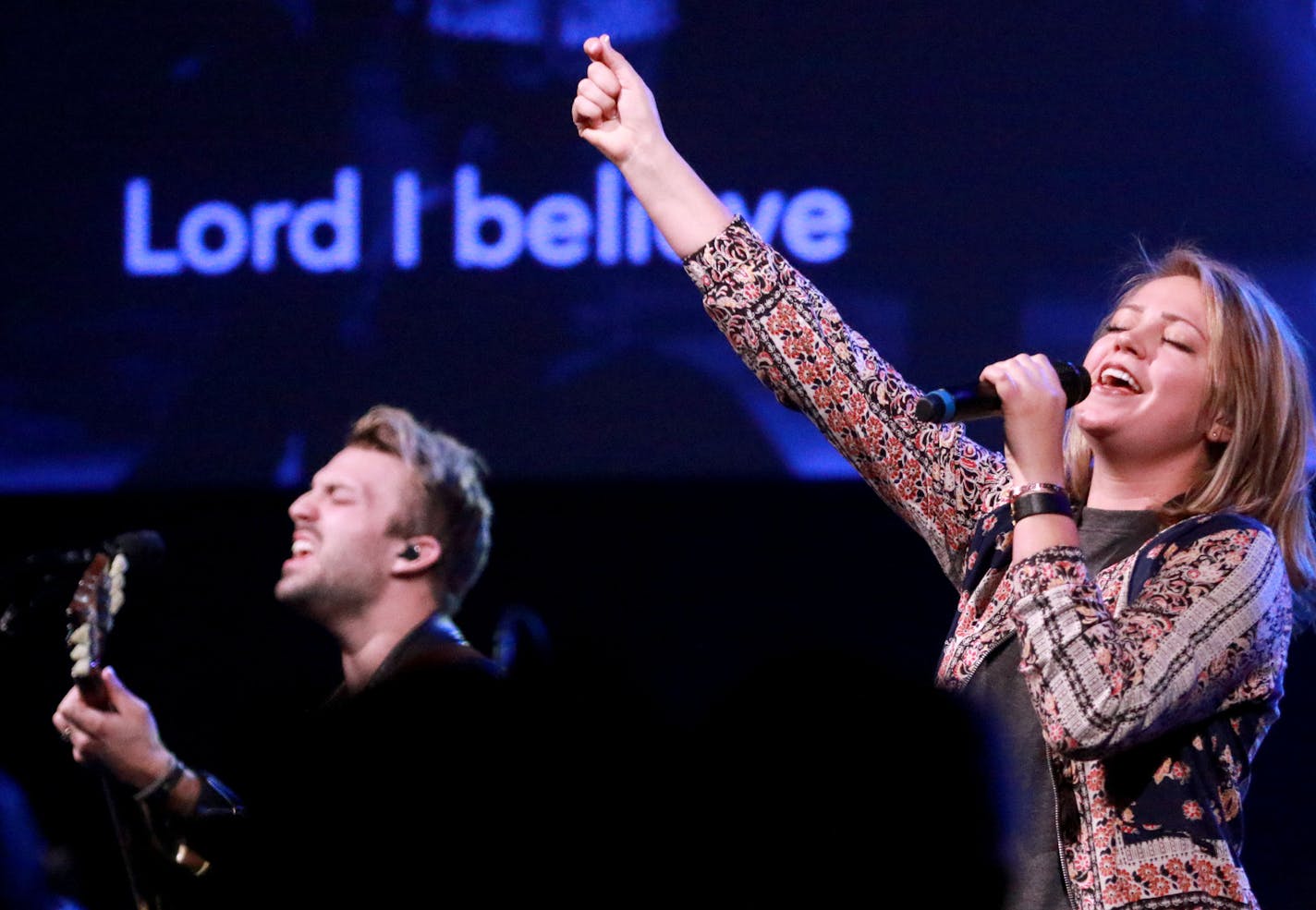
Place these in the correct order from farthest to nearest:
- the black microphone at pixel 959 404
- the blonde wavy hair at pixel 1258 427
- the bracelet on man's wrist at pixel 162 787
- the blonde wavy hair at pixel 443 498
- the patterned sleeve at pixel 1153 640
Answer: the blonde wavy hair at pixel 443 498 → the bracelet on man's wrist at pixel 162 787 → the blonde wavy hair at pixel 1258 427 → the black microphone at pixel 959 404 → the patterned sleeve at pixel 1153 640

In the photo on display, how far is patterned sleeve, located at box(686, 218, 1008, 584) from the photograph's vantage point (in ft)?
5.86

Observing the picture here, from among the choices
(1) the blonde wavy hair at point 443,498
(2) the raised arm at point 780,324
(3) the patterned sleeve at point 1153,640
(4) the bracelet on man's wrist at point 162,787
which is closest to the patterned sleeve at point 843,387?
(2) the raised arm at point 780,324

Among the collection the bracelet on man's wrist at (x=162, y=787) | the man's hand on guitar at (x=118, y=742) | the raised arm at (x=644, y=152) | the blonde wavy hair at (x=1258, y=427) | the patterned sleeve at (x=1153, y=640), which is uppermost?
the raised arm at (x=644, y=152)

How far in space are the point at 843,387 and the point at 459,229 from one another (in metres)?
1.73

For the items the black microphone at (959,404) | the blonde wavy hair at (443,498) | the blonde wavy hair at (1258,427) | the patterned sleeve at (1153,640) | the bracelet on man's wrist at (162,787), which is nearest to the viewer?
the patterned sleeve at (1153,640)

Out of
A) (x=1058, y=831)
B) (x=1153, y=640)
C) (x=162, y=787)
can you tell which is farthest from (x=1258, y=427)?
(x=162, y=787)

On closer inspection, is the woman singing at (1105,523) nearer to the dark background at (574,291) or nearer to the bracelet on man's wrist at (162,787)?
the bracelet on man's wrist at (162,787)

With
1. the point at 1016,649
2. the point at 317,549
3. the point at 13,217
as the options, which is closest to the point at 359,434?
the point at 317,549

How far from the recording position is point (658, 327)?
3.25 m

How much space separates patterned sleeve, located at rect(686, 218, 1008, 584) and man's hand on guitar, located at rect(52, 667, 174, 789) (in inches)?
39.8

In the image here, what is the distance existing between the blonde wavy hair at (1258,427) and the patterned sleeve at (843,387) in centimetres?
24

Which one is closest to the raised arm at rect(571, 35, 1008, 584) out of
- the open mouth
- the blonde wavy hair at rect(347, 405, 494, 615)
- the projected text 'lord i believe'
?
the open mouth

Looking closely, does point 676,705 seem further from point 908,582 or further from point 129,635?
point 129,635

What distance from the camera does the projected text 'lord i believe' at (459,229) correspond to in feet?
10.5
